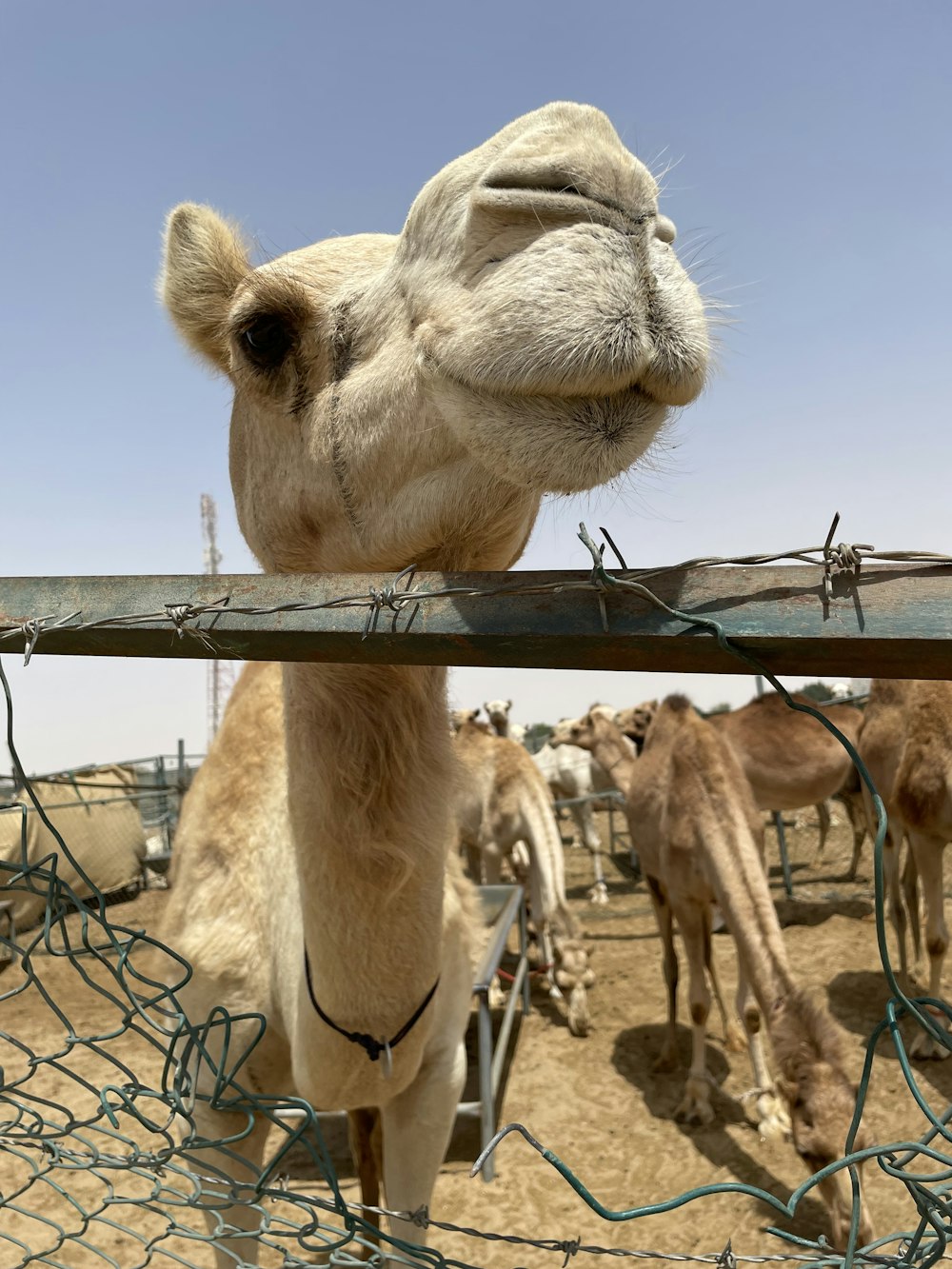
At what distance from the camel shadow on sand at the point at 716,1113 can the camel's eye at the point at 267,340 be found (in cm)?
458

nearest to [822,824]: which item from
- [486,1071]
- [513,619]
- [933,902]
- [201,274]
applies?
[933,902]

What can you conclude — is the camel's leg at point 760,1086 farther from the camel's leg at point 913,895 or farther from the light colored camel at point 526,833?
the camel's leg at point 913,895

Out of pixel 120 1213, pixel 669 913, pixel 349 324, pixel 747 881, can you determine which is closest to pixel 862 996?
pixel 669 913

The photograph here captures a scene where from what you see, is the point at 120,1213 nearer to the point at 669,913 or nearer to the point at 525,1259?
the point at 525,1259

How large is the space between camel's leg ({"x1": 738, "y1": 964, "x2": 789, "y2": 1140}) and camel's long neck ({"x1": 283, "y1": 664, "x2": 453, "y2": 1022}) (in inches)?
157

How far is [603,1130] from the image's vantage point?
19.1ft

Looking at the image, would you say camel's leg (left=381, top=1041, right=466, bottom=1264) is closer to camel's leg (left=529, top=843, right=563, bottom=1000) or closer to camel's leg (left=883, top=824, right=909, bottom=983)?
camel's leg (left=529, top=843, right=563, bottom=1000)

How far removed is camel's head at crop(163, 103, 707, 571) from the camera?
46.3 inches

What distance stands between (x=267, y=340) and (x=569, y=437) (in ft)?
3.40

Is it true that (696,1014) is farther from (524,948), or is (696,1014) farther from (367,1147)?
(367,1147)

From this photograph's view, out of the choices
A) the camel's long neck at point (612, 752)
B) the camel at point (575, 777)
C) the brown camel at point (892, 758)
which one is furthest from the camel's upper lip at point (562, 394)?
the camel at point (575, 777)

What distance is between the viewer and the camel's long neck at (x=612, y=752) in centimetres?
1159

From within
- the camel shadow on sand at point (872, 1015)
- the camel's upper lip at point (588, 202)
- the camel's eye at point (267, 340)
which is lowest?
the camel shadow on sand at point (872, 1015)

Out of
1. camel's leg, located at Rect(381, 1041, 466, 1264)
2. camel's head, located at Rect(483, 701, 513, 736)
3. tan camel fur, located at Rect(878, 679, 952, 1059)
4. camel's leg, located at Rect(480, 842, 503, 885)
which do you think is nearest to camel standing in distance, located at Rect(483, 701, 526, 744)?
camel's head, located at Rect(483, 701, 513, 736)
